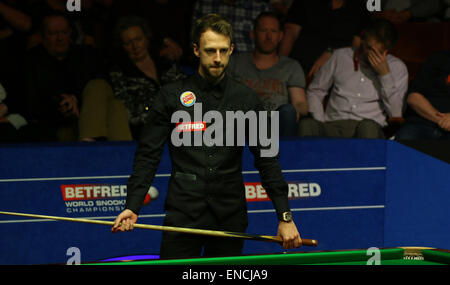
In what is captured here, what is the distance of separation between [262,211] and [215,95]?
1521 millimetres

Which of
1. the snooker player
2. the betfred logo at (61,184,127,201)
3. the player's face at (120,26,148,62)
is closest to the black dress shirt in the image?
the snooker player

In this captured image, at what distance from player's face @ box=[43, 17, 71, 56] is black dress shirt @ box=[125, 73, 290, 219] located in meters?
2.21

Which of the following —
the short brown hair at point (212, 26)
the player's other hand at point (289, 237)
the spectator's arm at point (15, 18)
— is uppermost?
the spectator's arm at point (15, 18)

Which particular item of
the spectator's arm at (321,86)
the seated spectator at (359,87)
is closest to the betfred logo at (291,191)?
the seated spectator at (359,87)

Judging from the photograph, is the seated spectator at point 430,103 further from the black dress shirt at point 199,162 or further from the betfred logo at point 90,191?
the black dress shirt at point 199,162

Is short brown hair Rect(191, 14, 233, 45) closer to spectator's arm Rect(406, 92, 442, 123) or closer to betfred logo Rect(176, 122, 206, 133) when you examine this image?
betfred logo Rect(176, 122, 206, 133)

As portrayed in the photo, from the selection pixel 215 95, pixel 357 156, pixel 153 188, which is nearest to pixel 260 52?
pixel 357 156

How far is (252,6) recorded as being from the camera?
5.43 metres

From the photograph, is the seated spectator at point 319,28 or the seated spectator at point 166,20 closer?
the seated spectator at point 166,20

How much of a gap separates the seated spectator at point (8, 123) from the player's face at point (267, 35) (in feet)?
6.29

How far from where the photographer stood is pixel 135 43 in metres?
4.59

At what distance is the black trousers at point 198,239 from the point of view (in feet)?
8.91

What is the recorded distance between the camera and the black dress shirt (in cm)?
271

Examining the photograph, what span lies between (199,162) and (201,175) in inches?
2.3
